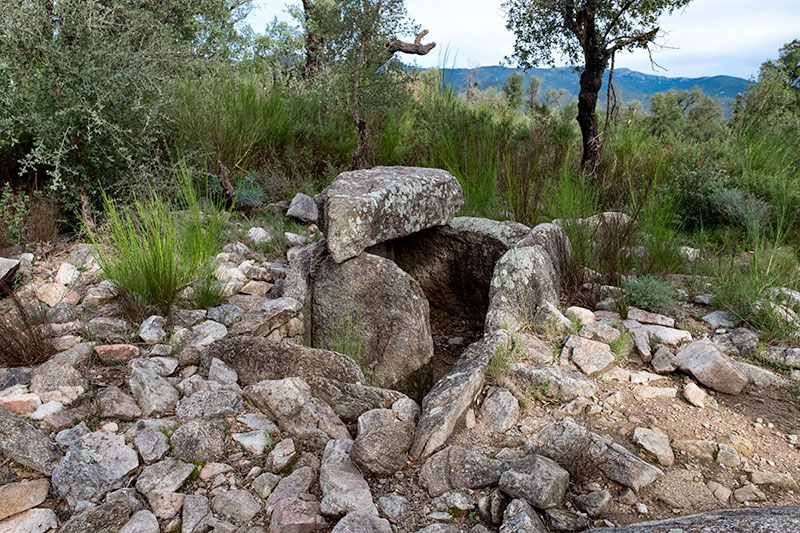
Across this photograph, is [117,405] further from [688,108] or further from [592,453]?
[688,108]

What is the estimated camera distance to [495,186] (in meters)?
5.45

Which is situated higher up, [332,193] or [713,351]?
[332,193]

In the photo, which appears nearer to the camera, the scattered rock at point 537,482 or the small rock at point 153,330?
the scattered rock at point 537,482

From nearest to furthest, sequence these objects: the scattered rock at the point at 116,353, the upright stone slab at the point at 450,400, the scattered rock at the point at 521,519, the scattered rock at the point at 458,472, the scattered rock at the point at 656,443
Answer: the scattered rock at the point at 521,519 → the scattered rock at the point at 458,472 → the scattered rock at the point at 656,443 → the upright stone slab at the point at 450,400 → the scattered rock at the point at 116,353

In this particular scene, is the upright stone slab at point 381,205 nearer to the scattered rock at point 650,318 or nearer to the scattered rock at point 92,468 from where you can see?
the scattered rock at point 650,318

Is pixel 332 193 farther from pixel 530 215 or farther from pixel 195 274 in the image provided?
pixel 530 215

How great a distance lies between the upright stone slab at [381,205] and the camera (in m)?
3.72

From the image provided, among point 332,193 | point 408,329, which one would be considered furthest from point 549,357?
point 332,193

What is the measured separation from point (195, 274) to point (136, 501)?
189cm

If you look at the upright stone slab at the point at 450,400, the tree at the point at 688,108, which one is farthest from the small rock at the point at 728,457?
the tree at the point at 688,108

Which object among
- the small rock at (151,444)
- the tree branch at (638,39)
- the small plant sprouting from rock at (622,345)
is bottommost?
the small rock at (151,444)

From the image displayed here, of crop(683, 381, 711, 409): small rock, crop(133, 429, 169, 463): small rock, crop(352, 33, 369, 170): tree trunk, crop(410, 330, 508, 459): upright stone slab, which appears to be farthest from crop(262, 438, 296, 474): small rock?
crop(352, 33, 369, 170): tree trunk

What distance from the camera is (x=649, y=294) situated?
374 cm

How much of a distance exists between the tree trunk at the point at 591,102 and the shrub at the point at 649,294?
10.0ft
